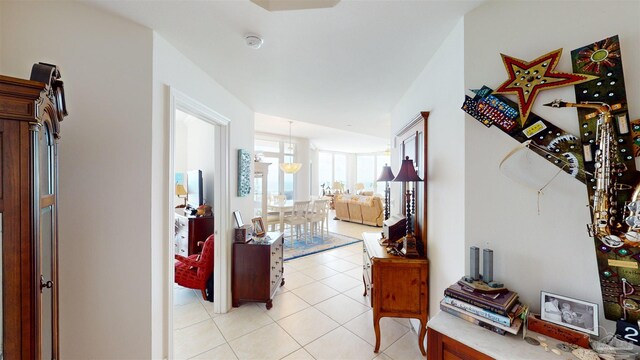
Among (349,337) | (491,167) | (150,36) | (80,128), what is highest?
(150,36)

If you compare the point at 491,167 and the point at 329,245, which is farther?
the point at 329,245

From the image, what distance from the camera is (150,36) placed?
59.1 inches

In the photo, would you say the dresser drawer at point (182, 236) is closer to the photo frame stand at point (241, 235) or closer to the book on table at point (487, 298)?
the photo frame stand at point (241, 235)

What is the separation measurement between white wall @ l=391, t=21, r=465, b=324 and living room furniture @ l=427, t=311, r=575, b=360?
0.38 meters

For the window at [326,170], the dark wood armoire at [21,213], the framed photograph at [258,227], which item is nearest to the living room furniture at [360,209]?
the window at [326,170]

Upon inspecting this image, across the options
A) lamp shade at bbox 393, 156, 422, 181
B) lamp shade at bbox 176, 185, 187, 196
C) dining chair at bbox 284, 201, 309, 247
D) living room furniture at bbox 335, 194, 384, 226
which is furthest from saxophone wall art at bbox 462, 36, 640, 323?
living room furniture at bbox 335, 194, 384, 226

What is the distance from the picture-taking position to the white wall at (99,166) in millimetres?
1269

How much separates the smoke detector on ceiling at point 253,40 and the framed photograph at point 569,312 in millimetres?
2080

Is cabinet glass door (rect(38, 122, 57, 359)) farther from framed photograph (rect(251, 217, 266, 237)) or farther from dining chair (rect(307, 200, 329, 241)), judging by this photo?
dining chair (rect(307, 200, 329, 241))

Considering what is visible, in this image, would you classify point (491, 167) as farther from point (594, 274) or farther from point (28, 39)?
point (28, 39)

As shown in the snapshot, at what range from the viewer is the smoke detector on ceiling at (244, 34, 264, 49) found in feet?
5.16

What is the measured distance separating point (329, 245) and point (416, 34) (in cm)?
426

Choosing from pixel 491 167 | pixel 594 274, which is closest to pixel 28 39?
pixel 491 167

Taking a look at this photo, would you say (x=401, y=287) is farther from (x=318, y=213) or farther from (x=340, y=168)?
(x=340, y=168)
